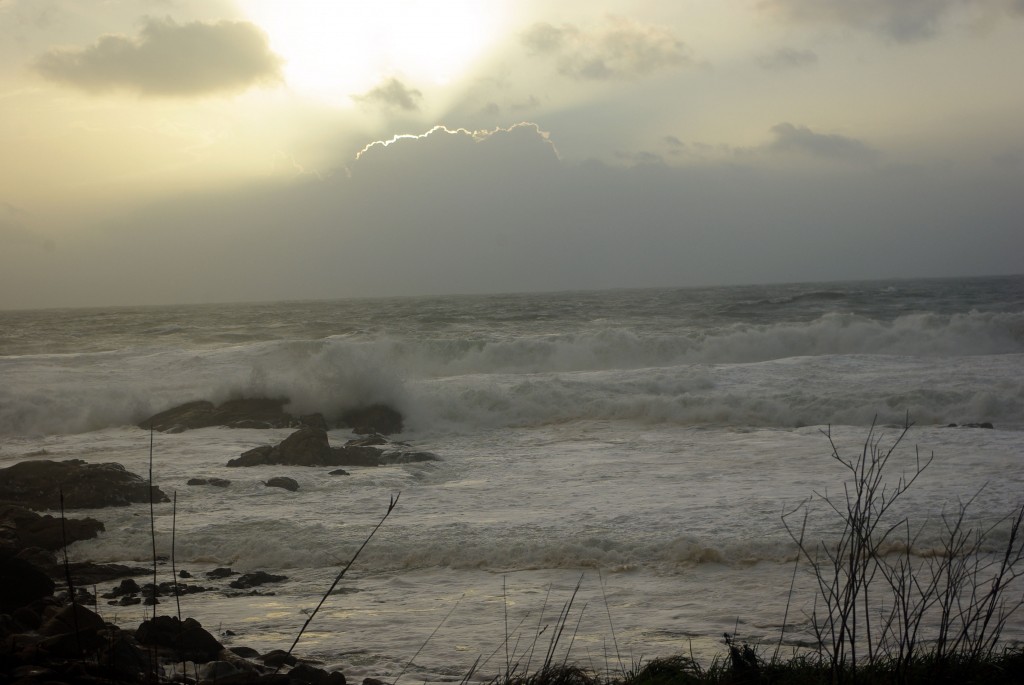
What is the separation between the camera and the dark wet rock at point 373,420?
1811 centimetres

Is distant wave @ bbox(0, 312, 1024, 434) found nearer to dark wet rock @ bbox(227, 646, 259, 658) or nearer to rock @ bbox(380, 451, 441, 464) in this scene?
rock @ bbox(380, 451, 441, 464)

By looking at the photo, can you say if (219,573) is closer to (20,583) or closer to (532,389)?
(20,583)

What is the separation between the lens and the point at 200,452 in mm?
14781

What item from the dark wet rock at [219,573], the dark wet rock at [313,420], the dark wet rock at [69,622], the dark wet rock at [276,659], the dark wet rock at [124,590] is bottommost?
the dark wet rock at [219,573]

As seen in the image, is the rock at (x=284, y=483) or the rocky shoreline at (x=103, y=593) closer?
the rocky shoreline at (x=103, y=593)

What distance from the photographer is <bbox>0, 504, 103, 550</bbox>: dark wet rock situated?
28.7ft

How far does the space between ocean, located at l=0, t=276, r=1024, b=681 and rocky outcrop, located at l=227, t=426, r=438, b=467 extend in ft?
1.58

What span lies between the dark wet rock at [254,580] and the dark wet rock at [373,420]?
9.76m

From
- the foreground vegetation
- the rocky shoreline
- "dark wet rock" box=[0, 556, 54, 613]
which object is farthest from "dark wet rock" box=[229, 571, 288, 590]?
the foreground vegetation

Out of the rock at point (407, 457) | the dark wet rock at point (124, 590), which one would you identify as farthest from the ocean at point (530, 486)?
the dark wet rock at point (124, 590)

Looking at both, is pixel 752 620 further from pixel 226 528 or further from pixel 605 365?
pixel 605 365

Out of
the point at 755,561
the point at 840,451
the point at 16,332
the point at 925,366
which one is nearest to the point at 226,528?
the point at 755,561

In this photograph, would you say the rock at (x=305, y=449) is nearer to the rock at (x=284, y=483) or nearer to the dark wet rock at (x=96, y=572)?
the rock at (x=284, y=483)

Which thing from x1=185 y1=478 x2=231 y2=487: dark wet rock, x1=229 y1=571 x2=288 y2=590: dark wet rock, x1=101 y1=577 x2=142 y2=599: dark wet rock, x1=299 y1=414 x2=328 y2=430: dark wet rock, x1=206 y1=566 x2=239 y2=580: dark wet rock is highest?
x1=299 y1=414 x2=328 y2=430: dark wet rock
